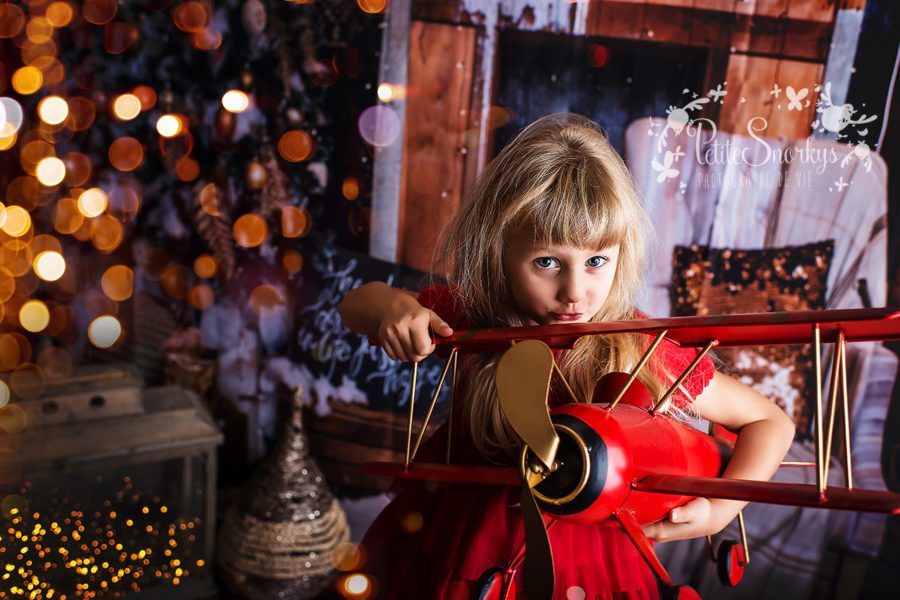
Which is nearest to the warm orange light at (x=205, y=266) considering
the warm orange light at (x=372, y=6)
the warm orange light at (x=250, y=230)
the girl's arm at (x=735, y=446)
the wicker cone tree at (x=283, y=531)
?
the warm orange light at (x=250, y=230)

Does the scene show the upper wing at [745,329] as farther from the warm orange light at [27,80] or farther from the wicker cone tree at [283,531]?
the warm orange light at [27,80]

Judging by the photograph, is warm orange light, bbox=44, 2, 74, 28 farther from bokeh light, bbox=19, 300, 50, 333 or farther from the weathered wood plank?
the weathered wood plank

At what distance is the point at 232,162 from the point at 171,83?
0.22 m

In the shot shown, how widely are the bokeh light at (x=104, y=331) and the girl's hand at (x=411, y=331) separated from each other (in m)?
1.17

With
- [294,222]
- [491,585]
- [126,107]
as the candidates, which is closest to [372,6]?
[294,222]

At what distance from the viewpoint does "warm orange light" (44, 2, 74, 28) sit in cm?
152

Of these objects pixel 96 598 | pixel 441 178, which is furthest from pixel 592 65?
pixel 96 598

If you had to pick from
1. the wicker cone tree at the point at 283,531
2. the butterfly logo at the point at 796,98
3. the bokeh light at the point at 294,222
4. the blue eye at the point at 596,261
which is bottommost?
the wicker cone tree at the point at 283,531

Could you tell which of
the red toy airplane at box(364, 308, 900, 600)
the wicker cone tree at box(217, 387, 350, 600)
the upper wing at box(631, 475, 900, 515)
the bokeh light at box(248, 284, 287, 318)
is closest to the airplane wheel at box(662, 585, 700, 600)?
the red toy airplane at box(364, 308, 900, 600)

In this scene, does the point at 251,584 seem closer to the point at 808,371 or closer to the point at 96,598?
the point at 96,598

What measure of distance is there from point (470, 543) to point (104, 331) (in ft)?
4.22

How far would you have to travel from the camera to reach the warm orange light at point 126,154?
160 centimetres

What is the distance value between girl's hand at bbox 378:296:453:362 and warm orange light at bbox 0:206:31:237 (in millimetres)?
1209

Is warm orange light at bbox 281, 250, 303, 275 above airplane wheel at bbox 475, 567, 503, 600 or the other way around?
above
